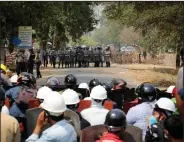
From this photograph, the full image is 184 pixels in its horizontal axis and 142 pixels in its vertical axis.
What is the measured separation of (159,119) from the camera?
520cm

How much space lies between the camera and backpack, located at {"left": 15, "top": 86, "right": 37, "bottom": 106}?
6.63 metres

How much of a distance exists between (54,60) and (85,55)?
274 centimetres

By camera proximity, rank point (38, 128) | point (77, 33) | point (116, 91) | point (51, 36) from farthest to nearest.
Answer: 1. point (51, 36)
2. point (77, 33)
3. point (116, 91)
4. point (38, 128)

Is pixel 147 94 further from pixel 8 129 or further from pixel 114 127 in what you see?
pixel 8 129

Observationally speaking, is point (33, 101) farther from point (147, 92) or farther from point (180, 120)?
point (180, 120)

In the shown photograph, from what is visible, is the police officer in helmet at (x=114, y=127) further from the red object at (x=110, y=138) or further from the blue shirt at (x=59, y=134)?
the blue shirt at (x=59, y=134)

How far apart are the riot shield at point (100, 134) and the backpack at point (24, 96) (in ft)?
7.18

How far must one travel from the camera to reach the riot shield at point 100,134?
182 inches

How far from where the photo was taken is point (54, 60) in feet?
128

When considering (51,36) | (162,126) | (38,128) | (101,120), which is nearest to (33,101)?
(101,120)

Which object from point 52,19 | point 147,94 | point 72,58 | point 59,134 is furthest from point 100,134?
point 72,58

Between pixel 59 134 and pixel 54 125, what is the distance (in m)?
0.12

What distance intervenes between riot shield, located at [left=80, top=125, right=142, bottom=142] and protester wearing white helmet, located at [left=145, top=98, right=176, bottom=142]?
11 centimetres

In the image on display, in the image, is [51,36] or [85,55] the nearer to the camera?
[85,55]
